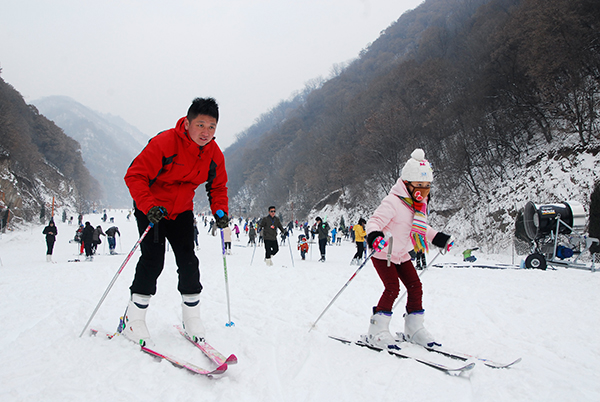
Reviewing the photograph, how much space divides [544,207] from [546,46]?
12.6 metres

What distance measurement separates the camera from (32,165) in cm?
4234

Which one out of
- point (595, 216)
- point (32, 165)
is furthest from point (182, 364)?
point (32, 165)

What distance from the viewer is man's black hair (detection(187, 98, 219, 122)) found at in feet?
10.2

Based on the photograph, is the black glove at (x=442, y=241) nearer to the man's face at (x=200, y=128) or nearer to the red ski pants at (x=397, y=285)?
the red ski pants at (x=397, y=285)

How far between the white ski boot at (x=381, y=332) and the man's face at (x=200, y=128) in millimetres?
2369

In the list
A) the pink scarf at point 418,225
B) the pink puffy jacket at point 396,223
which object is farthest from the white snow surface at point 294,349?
the pink scarf at point 418,225

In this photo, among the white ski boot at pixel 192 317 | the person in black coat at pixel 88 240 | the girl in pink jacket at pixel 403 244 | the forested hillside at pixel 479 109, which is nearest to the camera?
the white ski boot at pixel 192 317

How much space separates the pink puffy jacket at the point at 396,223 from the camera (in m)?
3.37

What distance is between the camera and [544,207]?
33.0 ft

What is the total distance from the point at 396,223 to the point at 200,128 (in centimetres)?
212

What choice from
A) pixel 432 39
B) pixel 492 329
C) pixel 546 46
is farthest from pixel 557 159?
pixel 432 39

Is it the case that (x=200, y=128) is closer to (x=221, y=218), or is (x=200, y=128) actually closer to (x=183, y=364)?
(x=221, y=218)

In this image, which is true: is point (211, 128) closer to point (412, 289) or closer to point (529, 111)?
point (412, 289)

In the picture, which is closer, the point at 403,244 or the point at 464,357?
the point at 464,357
